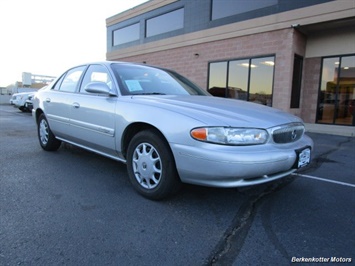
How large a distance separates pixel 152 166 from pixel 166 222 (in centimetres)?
61

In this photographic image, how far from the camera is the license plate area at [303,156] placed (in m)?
2.74

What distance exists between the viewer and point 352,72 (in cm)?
966

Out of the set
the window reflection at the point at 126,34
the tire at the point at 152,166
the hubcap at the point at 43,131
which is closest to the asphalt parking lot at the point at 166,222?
the tire at the point at 152,166

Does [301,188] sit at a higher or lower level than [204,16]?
lower

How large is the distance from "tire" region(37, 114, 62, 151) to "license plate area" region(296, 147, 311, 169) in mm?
3957

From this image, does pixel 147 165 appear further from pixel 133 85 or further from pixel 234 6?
pixel 234 6

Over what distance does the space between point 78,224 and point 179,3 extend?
13.6 m

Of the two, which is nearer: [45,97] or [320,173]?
[320,173]

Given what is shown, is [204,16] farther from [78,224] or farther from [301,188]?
[78,224]

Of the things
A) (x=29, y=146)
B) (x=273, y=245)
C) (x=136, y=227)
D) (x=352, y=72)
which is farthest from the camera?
(x=352, y=72)

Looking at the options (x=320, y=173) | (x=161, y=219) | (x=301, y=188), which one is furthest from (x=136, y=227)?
(x=320, y=173)

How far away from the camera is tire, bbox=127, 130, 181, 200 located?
2.68m

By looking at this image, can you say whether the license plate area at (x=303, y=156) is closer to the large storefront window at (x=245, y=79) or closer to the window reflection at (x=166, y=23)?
the large storefront window at (x=245, y=79)

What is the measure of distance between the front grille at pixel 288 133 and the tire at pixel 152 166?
1.05m
